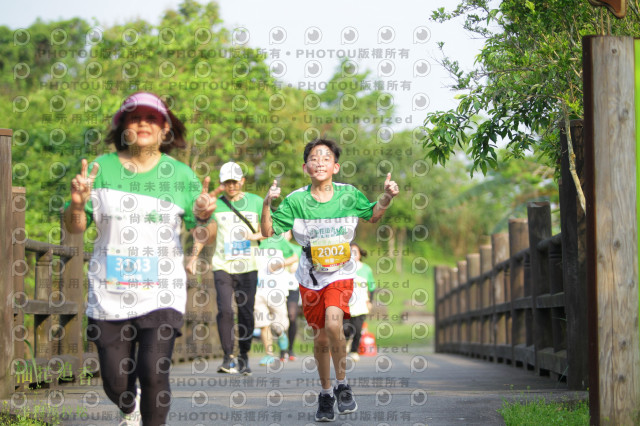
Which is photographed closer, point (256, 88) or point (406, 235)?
point (256, 88)

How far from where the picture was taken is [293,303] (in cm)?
1324

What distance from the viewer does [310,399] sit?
23.1 ft

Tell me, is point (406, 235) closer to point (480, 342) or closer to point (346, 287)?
point (480, 342)

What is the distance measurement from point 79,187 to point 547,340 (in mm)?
6061

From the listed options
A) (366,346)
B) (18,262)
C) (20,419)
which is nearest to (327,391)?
(20,419)

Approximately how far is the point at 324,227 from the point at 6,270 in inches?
90.4

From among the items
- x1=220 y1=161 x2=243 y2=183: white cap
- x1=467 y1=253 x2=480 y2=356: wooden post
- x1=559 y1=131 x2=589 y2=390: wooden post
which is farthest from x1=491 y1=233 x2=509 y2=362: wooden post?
x1=559 y1=131 x2=589 y2=390: wooden post

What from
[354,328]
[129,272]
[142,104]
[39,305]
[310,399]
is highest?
[142,104]

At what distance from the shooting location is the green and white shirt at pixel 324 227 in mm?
6172

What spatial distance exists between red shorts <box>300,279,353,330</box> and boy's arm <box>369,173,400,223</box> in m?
0.49

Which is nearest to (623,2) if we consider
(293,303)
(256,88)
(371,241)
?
(293,303)

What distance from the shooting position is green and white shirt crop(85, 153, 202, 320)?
170 inches

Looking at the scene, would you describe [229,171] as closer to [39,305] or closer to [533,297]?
[39,305]

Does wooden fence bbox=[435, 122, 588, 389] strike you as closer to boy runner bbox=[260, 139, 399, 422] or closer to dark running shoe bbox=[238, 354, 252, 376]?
boy runner bbox=[260, 139, 399, 422]
